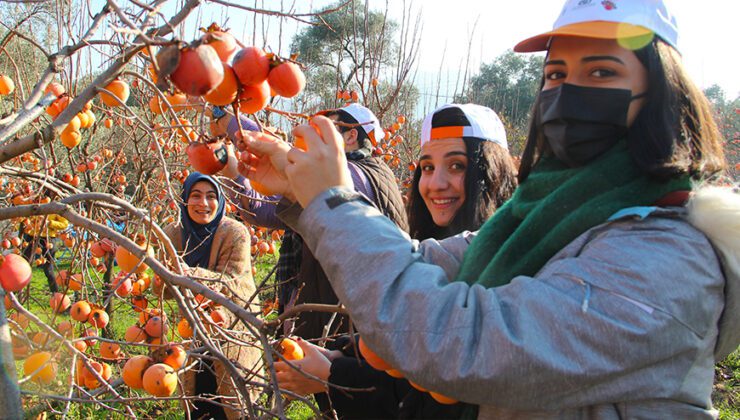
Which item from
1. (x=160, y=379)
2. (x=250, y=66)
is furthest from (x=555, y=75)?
(x=160, y=379)

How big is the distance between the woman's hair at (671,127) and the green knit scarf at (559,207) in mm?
28

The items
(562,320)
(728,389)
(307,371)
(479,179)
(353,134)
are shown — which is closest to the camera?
(562,320)

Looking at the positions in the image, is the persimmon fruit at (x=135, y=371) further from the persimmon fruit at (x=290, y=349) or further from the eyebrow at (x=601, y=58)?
the eyebrow at (x=601, y=58)

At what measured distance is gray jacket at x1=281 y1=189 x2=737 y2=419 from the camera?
75 cm

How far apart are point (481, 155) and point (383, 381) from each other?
0.78m

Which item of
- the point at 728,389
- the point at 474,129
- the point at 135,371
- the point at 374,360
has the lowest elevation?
the point at 728,389

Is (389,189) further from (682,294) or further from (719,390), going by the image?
(719,390)

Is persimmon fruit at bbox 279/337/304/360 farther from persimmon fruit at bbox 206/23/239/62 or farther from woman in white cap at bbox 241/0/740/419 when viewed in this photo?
persimmon fruit at bbox 206/23/239/62

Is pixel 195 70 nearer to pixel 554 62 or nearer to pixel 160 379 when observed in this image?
pixel 554 62

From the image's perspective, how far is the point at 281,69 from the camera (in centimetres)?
100

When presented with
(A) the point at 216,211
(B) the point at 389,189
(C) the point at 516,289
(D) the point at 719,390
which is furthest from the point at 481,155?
(D) the point at 719,390

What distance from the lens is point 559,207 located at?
0.94 metres

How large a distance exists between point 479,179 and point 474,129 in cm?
16

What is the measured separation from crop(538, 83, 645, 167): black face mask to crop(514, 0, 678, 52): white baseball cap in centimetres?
9
